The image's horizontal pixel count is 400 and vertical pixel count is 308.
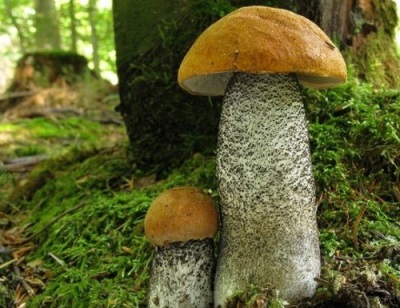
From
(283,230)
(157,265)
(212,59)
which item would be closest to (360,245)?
(283,230)

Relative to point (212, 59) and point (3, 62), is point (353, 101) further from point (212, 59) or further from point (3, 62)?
point (3, 62)

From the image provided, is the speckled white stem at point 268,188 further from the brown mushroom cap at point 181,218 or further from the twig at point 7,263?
the twig at point 7,263

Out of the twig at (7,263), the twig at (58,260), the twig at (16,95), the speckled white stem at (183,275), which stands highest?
the speckled white stem at (183,275)

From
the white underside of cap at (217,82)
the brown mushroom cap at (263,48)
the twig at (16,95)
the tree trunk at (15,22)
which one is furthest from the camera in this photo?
the tree trunk at (15,22)

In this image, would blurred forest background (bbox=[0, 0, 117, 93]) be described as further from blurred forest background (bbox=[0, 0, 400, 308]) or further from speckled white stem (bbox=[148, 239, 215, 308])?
speckled white stem (bbox=[148, 239, 215, 308])

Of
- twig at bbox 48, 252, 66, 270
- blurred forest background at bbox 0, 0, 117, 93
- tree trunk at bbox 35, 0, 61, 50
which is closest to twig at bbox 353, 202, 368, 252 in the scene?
twig at bbox 48, 252, 66, 270

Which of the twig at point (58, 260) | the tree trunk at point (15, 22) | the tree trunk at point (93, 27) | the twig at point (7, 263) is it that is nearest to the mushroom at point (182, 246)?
the twig at point (58, 260)
